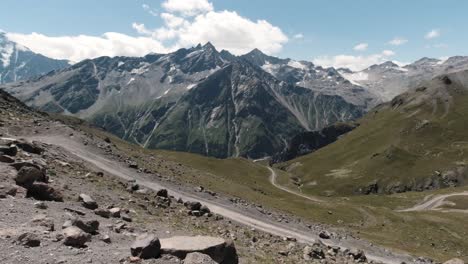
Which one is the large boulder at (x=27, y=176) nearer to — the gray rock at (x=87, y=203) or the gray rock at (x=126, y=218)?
the gray rock at (x=87, y=203)

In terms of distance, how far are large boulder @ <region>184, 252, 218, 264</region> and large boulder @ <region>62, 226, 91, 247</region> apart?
4814 millimetres

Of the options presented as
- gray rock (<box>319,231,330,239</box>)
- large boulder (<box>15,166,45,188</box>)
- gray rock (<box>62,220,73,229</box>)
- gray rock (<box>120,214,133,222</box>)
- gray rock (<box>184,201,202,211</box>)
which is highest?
large boulder (<box>15,166,45,188</box>)

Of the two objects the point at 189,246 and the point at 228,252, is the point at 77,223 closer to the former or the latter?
the point at 189,246

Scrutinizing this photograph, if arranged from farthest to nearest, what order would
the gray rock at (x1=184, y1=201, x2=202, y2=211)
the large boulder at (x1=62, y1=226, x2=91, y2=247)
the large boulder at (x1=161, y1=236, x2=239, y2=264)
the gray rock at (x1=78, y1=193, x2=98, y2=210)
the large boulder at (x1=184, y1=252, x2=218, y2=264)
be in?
the gray rock at (x1=184, y1=201, x2=202, y2=211) < the gray rock at (x1=78, y1=193, x2=98, y2=210) < the large boulder at (x1=161, y1=236, x2=239, y2=264) < the large boulder at (x1=62, y1=226, x2=91, y2=247) < the large boulder at (x1=184, y1=252, x2=218, y2=264)

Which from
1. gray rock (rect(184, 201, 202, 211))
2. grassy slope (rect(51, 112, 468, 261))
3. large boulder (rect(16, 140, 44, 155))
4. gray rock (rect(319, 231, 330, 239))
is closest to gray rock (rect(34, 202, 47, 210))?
large boulder (rect(16, 140, 44, 155))

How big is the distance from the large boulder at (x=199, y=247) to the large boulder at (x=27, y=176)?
11.0 metres

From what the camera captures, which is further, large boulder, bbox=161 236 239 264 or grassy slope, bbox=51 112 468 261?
grassy slope, bbox=51 112 468 261

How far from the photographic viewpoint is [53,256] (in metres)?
17.4

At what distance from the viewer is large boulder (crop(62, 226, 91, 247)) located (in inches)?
746

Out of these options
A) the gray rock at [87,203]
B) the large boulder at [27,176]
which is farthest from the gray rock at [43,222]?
the gray rock at [87,203]

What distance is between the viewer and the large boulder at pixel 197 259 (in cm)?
1838

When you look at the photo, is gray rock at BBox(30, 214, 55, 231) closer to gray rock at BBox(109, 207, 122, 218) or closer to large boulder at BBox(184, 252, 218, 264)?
gray rock at BBox(109, 207, 122, 218)

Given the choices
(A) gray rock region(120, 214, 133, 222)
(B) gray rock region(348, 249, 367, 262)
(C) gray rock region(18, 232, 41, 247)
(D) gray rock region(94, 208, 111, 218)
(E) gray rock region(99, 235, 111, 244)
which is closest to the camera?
(C) gray rock region(18, 232, 41, 247)

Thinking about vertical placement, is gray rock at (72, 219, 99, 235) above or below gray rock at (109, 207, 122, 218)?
above
